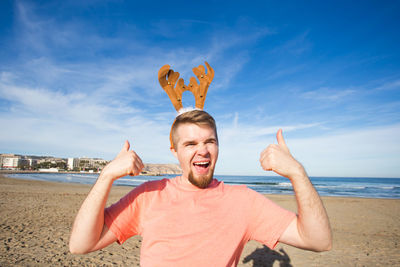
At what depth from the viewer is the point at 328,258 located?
5.95 meters

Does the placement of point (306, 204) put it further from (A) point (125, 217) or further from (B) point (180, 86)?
(B) point (180, 86)

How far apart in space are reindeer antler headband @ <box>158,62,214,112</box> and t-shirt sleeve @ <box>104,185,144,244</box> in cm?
94

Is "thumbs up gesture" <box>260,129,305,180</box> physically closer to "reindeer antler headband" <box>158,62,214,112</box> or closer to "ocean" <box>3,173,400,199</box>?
"reindeer antler headband" <box>158,62,214,112</box>

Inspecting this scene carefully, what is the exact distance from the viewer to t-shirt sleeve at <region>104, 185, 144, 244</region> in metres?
1.63

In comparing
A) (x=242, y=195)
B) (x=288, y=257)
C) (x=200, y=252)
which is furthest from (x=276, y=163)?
(x=288, y=257)

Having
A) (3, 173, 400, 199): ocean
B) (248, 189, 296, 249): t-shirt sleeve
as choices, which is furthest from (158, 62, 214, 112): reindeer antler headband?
(3, 173, 400, 199): ocean

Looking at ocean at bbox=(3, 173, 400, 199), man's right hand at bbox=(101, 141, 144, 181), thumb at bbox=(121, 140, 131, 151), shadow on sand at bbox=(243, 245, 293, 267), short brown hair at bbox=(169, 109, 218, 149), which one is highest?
short brown hair at bbox=(169, 109, 218, 149)

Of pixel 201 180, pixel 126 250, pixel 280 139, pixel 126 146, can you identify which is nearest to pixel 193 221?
pixel 201 180

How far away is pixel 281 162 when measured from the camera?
1.55 m

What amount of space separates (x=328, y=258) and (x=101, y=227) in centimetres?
632

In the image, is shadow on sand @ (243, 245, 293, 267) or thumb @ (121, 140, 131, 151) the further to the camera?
shadow on sand @ (243, 245, 293, 267)

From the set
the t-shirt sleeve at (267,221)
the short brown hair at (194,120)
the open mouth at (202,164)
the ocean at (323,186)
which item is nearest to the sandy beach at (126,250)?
the t-shirt sleeve at (267,221)

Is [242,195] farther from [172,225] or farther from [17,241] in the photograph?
[17,241]

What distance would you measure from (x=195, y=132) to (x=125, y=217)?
0.77 m
